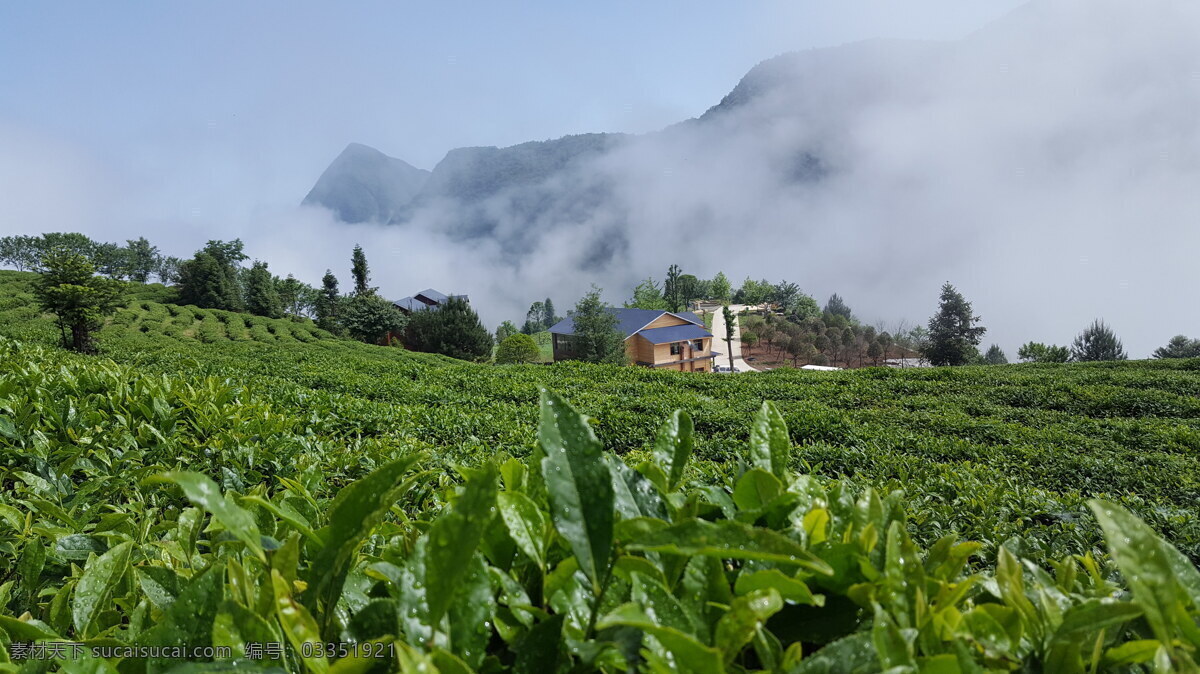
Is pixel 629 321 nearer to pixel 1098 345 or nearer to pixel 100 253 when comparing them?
pixel 1098 345

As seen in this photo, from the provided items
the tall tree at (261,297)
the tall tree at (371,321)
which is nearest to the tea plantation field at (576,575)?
the tall tree at (371,321)

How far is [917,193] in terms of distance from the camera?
13900 cm

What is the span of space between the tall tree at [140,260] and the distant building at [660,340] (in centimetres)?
4744

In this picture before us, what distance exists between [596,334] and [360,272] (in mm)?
20937

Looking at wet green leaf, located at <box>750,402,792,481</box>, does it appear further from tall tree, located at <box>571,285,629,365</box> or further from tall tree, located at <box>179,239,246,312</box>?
tall tree, located at <box>179,239,246,312</box>

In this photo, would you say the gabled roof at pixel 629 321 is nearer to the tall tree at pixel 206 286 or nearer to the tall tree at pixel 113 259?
the tall tree at pixel 206 286

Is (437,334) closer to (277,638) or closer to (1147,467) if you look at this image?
(1147,467)

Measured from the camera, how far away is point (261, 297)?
39438 millimetres

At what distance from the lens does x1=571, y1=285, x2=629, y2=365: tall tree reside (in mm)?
32531

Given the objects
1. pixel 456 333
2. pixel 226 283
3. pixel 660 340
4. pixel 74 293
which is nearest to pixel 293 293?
pixel 226 283

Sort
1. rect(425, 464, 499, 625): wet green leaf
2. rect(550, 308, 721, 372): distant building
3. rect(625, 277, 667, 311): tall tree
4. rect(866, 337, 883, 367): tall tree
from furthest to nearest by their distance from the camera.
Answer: rect(625, 277, 667, 311): tall tree < rect(866, 337, 883, 367): tall tree < rect(550, 308, 721, 372): distant building < rect(425, 464, 499, 625): wet green leaf

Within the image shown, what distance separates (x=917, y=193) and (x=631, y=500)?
16234 cm

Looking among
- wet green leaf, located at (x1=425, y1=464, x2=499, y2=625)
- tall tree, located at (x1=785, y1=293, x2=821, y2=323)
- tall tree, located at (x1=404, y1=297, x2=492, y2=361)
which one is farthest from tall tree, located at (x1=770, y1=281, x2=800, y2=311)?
wet green leaf, located at (x1=425, y1=464, x2=499, y2=625)

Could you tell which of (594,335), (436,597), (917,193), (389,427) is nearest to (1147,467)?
(389,427)
